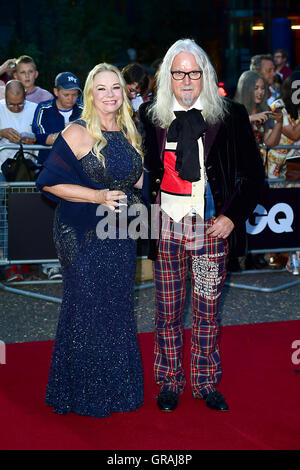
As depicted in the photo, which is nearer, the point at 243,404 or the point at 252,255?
the point at 243,404

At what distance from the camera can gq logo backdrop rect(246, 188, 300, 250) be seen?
726 centimetres

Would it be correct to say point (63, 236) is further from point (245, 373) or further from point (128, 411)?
point (245, 373)

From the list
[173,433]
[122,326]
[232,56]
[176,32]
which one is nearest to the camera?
[173,433]

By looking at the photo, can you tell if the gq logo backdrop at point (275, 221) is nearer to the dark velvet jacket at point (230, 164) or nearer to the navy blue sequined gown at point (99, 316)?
the dark velvet jacket at point (230, 164)

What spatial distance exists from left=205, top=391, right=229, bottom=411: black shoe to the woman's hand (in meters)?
1.35

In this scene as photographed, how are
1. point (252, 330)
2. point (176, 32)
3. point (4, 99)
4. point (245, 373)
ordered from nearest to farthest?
point (245, 373), point (252, 330), point (4, 99), point (176, 32)

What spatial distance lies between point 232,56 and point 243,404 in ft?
91.6

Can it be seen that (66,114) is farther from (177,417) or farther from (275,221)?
(177,417)

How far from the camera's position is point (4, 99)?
8.18m

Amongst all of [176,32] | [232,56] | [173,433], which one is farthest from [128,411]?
[176,32]

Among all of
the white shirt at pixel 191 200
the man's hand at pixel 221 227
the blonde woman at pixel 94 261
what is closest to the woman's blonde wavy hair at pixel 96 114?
the blonde woman at pixel 94 261

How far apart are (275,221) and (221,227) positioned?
353 centimetres

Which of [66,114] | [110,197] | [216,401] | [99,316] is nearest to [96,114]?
[110,197]

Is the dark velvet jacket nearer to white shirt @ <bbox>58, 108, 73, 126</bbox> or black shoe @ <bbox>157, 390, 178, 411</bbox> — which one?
black shoe @ <bbox>157, 390, 178, 411</bbox>
